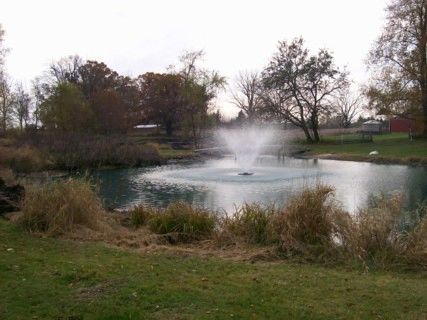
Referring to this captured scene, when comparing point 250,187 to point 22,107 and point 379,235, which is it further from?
point 22,107

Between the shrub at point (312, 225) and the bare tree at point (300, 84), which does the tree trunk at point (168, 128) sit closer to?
the bare tree at point (300, 84)

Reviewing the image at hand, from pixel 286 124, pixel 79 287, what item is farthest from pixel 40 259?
pixel 286 124

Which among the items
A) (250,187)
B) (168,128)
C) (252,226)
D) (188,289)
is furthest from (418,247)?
(168,128)

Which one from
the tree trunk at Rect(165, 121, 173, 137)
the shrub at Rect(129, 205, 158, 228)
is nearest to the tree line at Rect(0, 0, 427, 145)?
the tree trunk at Rect(165, 121, 173, 137)

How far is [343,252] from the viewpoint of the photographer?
26.6 feet

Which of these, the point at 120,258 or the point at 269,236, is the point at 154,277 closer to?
the point at 120,258

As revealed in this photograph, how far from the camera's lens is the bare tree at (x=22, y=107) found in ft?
227

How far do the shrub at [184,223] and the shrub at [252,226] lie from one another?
45 cm

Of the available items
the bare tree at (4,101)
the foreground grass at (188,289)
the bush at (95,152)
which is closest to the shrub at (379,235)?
the foreground grass at (188,289)

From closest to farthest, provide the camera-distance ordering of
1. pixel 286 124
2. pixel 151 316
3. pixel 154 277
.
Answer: pixel 151 316, pixel 154 277, pixel 286 124

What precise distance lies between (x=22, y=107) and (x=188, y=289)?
70.1m

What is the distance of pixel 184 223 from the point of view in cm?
1078

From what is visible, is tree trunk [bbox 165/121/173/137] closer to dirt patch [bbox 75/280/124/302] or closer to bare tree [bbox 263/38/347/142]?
bare tree [bbox 263/38/347/142]

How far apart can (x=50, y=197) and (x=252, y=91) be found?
232 feet
